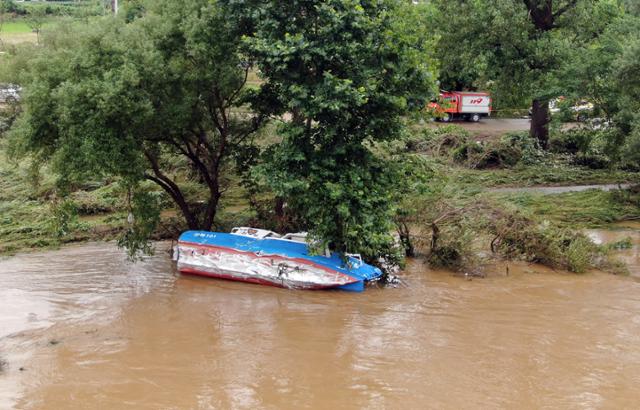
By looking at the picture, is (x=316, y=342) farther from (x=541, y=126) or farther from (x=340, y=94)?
(x=541, y=126)

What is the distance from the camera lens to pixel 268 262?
14.4 m

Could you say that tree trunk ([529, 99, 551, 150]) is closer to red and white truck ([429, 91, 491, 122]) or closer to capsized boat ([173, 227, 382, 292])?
red and white truck ([429, 91, 491, 122])

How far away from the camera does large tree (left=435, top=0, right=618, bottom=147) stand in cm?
2488

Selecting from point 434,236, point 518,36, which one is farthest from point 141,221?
point 518,36

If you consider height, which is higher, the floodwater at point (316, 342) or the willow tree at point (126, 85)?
the willow tree at point (126, 85)

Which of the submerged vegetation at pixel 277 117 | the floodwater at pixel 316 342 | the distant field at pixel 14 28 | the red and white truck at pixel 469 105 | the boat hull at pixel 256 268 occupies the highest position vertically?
the distant field at pixel 14 28

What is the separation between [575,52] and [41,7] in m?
39.4

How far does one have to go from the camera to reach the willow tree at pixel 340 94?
13.0 meters

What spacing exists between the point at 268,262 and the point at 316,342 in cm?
297

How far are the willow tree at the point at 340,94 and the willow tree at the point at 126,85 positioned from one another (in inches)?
36.3

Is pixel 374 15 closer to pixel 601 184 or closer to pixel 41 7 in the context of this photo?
pixel 601 184

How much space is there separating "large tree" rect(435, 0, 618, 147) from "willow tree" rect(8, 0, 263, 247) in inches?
535

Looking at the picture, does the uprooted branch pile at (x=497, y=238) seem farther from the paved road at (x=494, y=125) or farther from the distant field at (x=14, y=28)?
the distant field at (x=14, y=28)

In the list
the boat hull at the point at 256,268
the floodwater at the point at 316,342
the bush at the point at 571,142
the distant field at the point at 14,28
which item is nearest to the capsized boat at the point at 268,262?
the boat hull at the point at 256,268
